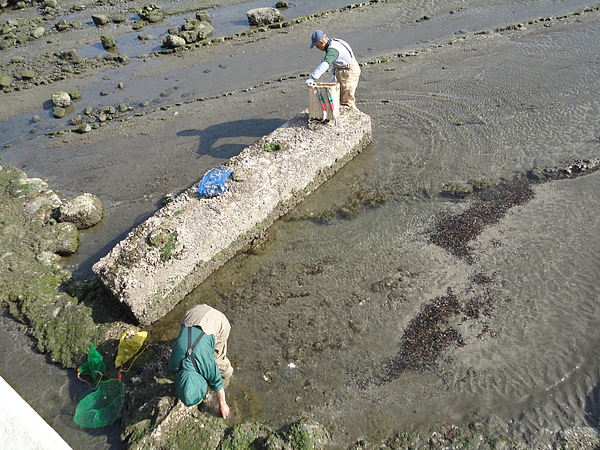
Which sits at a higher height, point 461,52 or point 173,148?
point 461,52

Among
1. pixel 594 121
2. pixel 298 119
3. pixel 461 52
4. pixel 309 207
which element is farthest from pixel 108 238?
pixel 461 52

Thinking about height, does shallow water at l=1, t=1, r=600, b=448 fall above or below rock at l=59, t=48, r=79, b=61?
below

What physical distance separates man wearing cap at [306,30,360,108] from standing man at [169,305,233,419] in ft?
15.4

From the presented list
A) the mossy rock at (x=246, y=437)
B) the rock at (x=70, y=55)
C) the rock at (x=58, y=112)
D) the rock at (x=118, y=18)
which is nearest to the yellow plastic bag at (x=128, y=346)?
the mossy rock at (x=246, y=437)

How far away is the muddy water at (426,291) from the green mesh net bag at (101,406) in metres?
0.91

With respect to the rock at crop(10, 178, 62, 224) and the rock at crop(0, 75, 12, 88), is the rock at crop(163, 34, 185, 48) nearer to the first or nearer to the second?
the rock at crop(0, 75, 12, 88)

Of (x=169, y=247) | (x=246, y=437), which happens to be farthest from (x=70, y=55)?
(x=246, y=437)

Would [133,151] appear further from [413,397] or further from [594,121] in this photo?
[594,121]

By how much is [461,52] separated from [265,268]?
8716mm

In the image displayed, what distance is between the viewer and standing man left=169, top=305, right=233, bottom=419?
4020 millimetres

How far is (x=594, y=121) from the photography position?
28.0 feet

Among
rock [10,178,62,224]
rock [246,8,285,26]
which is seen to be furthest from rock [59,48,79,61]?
rock [10,178,62,224]

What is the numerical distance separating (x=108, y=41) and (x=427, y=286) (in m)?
14.5

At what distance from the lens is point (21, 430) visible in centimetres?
385
